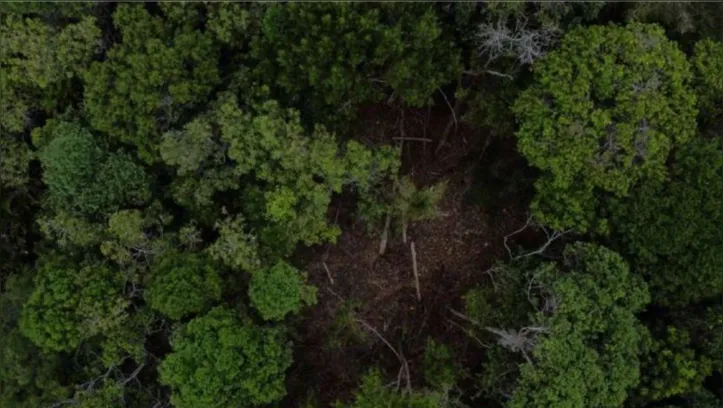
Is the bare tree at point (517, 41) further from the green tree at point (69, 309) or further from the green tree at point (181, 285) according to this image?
the green tree at point (69, 309)

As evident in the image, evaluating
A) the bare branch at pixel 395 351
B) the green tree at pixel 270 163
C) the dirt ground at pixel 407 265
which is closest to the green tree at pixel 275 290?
the green tree at pixel 270 163

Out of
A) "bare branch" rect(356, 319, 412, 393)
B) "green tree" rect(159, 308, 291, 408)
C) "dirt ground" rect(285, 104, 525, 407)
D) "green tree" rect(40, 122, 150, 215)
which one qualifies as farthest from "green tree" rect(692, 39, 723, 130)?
"green tree" rect(40, 122, 150, 215)

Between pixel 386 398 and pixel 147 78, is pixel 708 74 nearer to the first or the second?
pixel 386 398

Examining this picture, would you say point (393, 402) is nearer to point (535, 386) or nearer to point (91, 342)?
point (535, 386)

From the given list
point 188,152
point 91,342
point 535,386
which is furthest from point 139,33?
point 535,386

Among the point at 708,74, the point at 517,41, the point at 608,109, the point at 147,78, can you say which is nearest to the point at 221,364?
the point at 147,78

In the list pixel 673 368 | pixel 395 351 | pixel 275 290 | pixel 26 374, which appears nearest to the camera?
pixel 673 368
